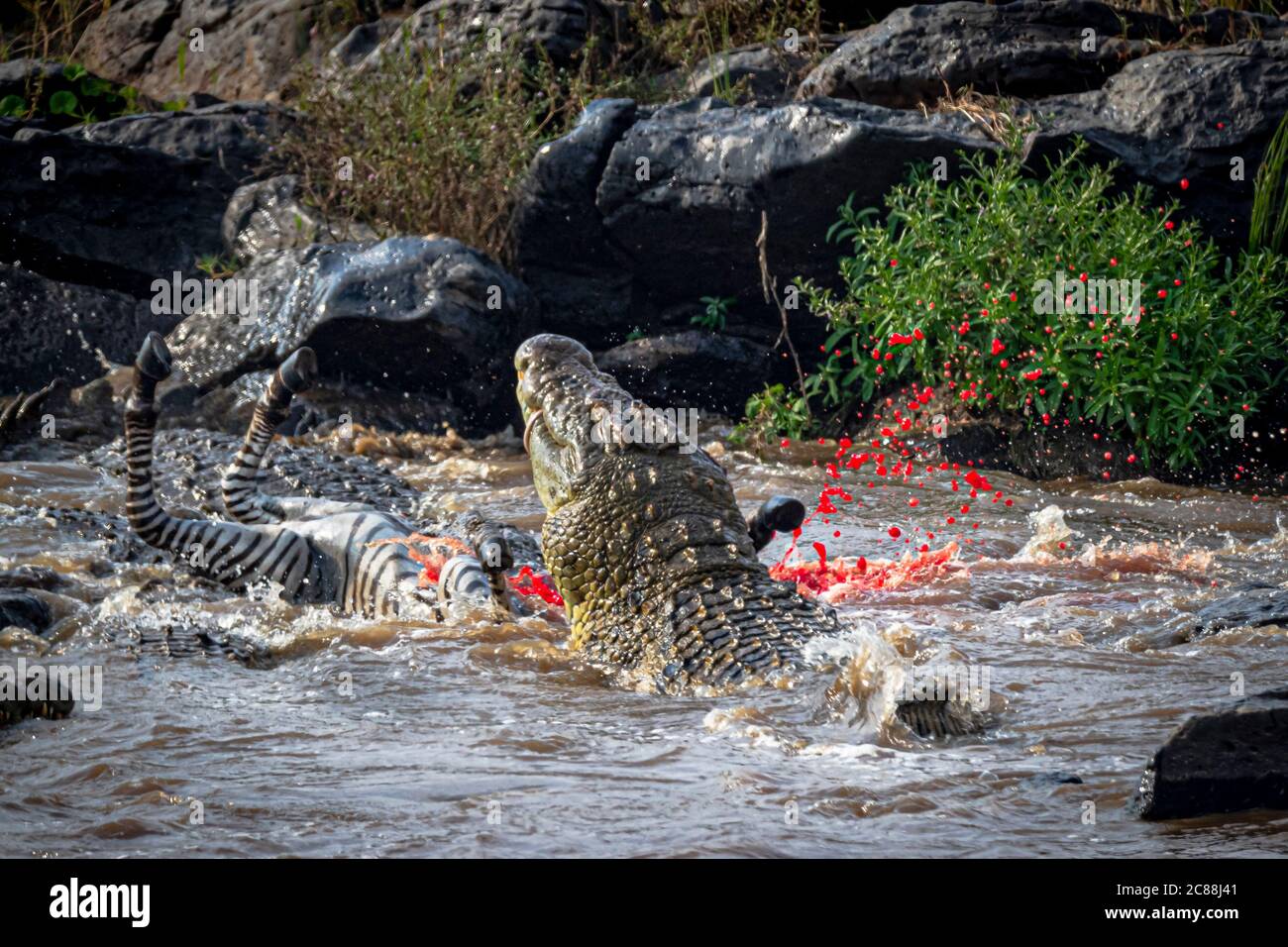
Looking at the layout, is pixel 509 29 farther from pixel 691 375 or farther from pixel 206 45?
pixel 206 45

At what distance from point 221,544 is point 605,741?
2.87 metres

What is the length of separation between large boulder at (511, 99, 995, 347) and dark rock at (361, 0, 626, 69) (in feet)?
7.64

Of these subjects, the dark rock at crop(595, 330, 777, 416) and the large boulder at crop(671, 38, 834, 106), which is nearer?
the dark rock at crop(595, 330, 777, 416)

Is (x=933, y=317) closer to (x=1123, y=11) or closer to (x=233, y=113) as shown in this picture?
(x=1123, y=11)

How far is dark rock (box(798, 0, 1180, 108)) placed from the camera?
1070 cm

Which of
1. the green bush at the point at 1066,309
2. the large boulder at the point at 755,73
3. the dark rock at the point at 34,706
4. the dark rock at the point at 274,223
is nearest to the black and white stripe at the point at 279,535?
the dark rock at the point at 34,706

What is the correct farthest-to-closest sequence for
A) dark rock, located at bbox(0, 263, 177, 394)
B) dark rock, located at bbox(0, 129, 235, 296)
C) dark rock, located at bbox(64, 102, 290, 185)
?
dark rock, located at bbox(64, 102, 290, 185) → dark rock, located at bbox(0, 129, 235, 296) → dark rock, located at bbox(0, 263, 177, 394)

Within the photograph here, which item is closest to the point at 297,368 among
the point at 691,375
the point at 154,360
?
the point at 154,360

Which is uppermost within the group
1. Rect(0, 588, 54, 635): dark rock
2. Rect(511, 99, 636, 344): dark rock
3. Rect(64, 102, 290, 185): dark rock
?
Rect(64, 102, 290, 185): dark rock

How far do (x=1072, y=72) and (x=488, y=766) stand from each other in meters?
8.65

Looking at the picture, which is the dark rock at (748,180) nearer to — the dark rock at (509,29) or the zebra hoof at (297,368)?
the dark rock at (509,29)

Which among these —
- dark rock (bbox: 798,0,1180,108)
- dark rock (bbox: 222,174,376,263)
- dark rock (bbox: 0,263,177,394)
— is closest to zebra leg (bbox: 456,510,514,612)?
dark rock (bbox: 798,0,1180,108)

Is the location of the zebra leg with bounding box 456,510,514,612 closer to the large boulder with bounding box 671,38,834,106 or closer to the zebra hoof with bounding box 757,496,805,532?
the zebra hoof with bounding box 757,496,805,532


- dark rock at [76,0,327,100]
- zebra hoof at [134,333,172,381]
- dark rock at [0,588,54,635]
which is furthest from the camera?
dark rock at [76,0,327,100]
